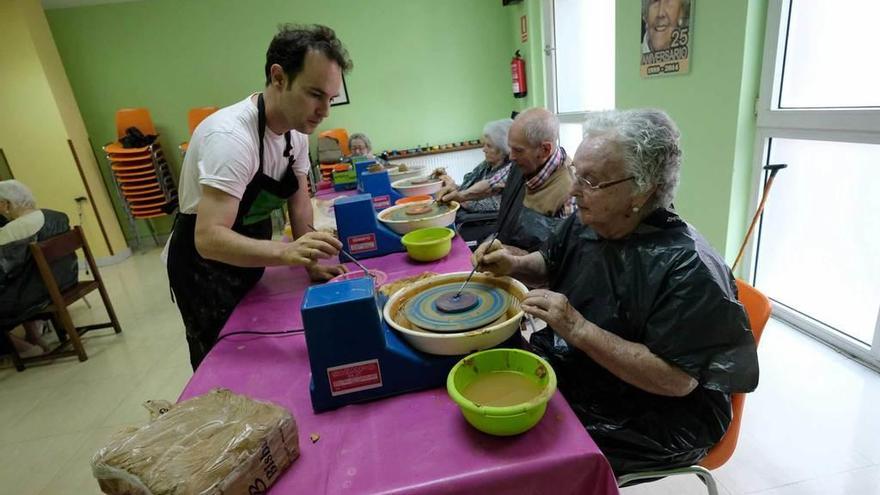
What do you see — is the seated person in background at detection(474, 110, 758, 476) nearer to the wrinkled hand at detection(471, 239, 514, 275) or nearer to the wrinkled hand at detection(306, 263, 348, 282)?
the wrinkled hand at detection(471, 239, 514, 275)

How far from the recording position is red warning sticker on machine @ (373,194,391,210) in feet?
8.58

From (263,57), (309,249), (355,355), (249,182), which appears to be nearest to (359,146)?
(263,57)

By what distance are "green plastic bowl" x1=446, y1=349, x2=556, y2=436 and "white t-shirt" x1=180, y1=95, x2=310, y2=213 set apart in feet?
2.94

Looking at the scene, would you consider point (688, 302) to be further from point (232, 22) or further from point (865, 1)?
point (232, 22)

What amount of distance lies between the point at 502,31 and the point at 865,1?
4149 millimetres

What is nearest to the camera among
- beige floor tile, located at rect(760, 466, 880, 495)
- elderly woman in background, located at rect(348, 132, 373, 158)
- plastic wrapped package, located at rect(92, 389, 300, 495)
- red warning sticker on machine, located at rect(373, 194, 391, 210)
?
plastic wrapped package, located at rect(92, 389, 300, 495)

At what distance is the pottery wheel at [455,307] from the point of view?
1.02m

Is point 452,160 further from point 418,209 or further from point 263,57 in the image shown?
point 418,209

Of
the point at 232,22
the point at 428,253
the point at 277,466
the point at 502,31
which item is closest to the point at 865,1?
the point at 428,253

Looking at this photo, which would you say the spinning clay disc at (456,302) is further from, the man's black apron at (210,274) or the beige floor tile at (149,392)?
the beige floor tile at (149,392)

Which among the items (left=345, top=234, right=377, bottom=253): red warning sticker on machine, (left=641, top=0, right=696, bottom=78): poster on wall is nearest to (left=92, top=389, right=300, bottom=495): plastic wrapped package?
(left=345, top=234, right=377, bottom=253): red warning sticker on machine

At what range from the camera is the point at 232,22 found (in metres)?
5.33

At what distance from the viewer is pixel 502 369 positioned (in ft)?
3.10

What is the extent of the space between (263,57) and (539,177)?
476 cm
